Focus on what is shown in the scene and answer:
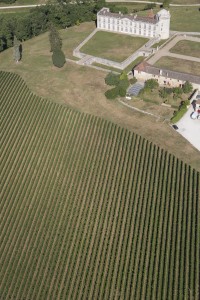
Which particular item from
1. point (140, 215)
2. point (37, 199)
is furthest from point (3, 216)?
point (140, 215)

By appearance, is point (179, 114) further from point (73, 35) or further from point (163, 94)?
point (73, 35)

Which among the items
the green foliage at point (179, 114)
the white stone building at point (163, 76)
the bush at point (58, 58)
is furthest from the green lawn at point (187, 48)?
the bush at point (58, 58)

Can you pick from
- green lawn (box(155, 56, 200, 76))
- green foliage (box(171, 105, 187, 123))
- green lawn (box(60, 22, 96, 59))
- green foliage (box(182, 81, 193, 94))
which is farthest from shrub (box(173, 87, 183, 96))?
green lawn (box(60, 22, 96, 59))

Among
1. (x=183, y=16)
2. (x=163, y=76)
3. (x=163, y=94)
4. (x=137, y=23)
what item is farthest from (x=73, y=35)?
(x=163, y=94)

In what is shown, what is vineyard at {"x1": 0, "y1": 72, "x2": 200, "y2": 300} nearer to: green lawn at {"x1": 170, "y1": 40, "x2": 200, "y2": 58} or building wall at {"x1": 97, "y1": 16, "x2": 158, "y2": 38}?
green lawn at {"x1": 170, "y1": 40, "x2": 200, "y2": 58}

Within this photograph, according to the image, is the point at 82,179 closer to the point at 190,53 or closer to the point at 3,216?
the point at 3,216

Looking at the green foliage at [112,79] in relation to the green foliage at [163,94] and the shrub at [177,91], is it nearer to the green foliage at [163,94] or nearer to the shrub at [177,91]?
the green foliage at [163,94]

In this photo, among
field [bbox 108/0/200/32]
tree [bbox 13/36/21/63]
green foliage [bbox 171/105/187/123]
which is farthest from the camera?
field [bbox 108/0/200/32]
